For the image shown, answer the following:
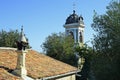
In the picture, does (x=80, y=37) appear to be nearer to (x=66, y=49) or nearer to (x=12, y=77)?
(x=66, y=49)

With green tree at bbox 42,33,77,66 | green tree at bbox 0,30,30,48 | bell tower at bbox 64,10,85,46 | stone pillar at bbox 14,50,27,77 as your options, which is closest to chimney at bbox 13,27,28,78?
stone pillar at bbox 14,50,27,77

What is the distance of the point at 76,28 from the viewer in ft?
189

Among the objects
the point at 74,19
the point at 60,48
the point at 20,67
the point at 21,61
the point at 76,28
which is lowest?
the point at 20,67

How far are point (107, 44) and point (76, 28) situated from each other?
1279 inches

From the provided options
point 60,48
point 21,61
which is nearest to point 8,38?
point 60,48

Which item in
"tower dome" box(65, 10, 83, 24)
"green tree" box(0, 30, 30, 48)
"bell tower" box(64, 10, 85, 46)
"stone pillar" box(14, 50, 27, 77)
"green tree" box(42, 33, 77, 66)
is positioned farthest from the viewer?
"tower dome" box(65, 10, 83, 24)

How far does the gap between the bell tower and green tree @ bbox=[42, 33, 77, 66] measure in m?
1.72

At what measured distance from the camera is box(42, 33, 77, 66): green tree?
5316 centimetres

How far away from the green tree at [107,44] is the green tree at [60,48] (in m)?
26.4

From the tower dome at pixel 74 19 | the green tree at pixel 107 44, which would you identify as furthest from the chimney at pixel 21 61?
the tower dome at pixel 74 19

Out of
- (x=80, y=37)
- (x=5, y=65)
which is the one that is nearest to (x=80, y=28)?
(x=80, y=37)

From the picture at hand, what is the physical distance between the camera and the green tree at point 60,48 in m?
53.2

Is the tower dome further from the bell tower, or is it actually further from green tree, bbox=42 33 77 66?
green tree, bbox=42 33 77 66

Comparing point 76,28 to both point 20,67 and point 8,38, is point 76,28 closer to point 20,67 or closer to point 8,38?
point 8,38
